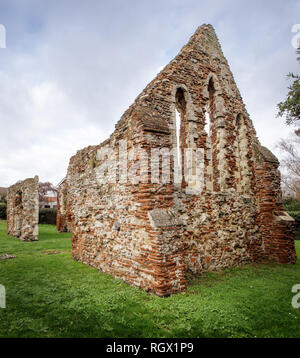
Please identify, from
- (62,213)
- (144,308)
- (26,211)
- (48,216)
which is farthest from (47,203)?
(144,308)

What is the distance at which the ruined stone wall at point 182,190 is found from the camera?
539 centimetres

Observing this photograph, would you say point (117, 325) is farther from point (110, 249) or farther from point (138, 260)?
point (110, 249)

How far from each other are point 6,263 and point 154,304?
645 centimetres

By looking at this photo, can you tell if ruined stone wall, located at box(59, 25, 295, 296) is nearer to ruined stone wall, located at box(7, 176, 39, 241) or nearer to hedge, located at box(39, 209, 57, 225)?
ruined stone wall, located at box(7, 176, 39, 241)

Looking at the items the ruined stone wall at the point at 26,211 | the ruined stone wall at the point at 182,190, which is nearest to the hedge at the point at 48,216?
the ruined stone wall at the point at 26,211

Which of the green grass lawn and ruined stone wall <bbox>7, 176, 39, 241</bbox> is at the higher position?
ruined stone wall <bbox>7, 176, 39, 241</bbox>

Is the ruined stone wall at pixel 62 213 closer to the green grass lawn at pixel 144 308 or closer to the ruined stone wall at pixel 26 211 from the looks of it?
the ruined stone wall at pixel 26 211

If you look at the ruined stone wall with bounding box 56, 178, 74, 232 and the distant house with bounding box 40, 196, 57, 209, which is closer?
the ruined stone wall with bounding box 56, 178, 74, 232

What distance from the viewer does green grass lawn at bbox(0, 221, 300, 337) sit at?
12.2 feet

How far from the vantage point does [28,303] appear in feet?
15.6

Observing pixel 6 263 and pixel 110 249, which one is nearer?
pixel 110 249

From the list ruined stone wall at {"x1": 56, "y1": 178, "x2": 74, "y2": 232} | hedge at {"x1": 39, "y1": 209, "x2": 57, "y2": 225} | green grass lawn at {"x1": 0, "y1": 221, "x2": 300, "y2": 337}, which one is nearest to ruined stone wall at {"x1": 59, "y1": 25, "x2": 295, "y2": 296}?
green grass lawn at {"x1": 0, "y1": 221, "x2": 300, "y2": 337}

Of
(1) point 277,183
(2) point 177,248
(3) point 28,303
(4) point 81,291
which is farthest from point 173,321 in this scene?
(1) point 277,183

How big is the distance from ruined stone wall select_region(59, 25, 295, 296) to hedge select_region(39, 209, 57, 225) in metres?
20.3
